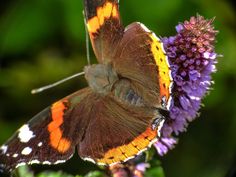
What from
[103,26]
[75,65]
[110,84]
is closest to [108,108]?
[110,84]

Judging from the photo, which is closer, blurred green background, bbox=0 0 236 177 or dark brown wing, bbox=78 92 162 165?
dark brown wing, bbox=78 92 162 165

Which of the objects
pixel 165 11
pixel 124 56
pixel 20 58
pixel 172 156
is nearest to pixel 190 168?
pixel 172 156

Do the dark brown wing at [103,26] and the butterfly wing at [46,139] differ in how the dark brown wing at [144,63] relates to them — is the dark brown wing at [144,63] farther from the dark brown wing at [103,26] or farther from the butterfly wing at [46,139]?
the butterfly wing at [46,139]

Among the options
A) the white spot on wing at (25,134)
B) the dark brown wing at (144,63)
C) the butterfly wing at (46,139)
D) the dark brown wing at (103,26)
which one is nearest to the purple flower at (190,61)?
the dark brown wing at (144,63)

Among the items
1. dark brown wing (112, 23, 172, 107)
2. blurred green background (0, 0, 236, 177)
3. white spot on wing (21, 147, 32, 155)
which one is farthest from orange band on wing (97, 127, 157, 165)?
blurred green background (0, 0, 236, 177)

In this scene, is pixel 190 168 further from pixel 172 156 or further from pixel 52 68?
pixel 52 68

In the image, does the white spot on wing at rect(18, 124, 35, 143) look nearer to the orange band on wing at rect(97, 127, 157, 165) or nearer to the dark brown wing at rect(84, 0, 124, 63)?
the orange band on wing at rect(97, 127, 157, 165)

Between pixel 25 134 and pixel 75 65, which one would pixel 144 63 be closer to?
pixel 25 134
